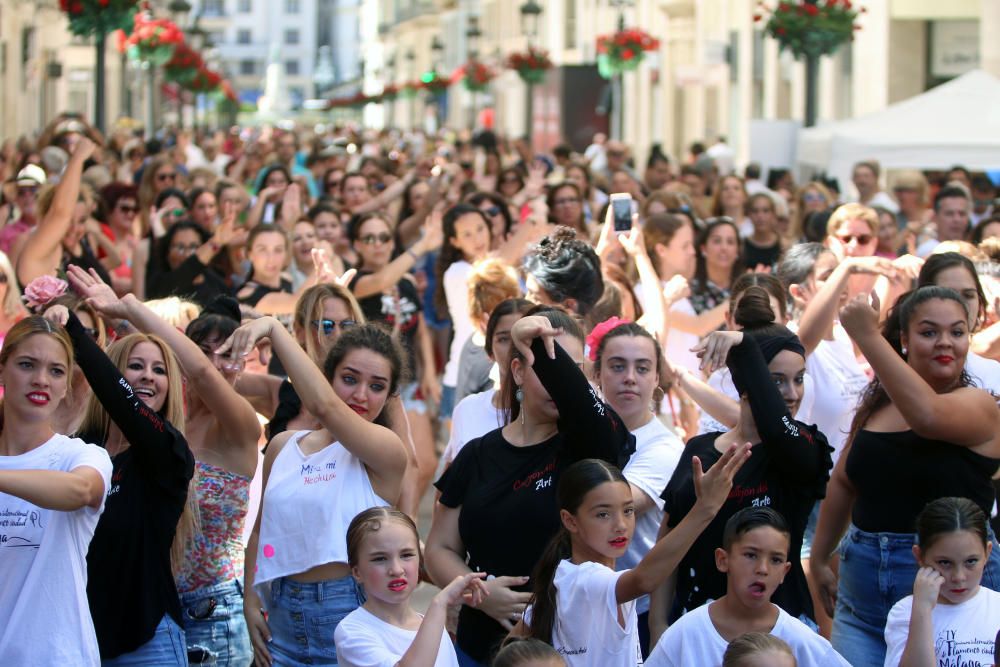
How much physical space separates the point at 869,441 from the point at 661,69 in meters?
39.2

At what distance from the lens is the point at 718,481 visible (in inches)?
178

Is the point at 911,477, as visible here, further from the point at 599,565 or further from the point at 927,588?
the point at 599,565

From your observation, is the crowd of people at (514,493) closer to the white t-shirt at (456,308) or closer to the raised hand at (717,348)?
the raised hand at (717,348)

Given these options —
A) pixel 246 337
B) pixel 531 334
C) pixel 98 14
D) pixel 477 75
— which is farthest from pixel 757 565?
pixel 477 75

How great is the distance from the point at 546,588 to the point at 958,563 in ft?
3.88

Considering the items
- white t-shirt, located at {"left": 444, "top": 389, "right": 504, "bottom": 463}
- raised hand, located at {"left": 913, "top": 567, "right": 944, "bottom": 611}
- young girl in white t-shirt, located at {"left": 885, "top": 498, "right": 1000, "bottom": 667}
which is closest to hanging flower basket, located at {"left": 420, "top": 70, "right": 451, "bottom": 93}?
white t-shirt, located at {"left": 444, "top": 389, "right": 504, "bottom": 463}

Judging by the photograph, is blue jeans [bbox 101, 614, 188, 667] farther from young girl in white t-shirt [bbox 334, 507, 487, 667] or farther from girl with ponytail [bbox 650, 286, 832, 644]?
girl with ponytail [bbox 650, 286, 832, 644]

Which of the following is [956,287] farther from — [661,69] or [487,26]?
[487,26]

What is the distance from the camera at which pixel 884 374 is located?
16.6 ft

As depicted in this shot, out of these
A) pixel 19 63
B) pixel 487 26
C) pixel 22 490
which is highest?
pixel 487 26

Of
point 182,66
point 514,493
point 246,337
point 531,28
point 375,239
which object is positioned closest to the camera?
point 246,337

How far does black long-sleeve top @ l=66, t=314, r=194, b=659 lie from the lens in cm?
488

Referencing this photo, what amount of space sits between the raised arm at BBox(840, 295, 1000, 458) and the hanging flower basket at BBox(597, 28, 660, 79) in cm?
2505

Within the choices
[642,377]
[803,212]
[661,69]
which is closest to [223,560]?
[642,377]
